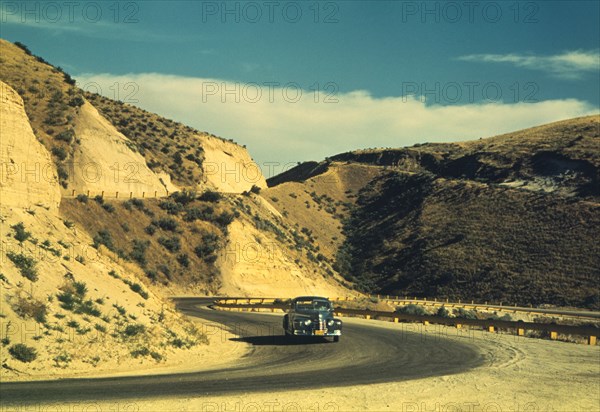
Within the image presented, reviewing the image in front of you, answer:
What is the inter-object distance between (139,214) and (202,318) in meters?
33.6

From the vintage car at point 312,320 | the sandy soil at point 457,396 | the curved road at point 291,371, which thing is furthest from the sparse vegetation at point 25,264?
the vintage car at point 312,320

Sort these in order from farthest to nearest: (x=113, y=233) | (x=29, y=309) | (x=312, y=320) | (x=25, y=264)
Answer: (x=113, y=233)
(x=312, y=320)
(x=25, y=264)
(x=29, y=309)

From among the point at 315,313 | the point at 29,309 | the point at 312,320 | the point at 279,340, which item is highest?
the point at 29,309

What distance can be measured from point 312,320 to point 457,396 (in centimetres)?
1094

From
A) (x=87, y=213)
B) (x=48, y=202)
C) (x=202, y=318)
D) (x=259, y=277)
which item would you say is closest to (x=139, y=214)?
(x=87, y=213)

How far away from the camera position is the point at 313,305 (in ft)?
82.9

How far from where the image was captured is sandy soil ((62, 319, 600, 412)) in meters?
12.5

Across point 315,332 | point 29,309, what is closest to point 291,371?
point 315,332

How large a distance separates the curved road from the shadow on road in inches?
1.6

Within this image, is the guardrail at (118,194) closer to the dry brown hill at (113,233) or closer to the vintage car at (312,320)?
the dry brown hill at (113,233)

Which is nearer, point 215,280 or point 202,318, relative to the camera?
point 202,318

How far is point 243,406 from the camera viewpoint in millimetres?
12289

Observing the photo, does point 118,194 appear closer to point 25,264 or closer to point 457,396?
point 25,264

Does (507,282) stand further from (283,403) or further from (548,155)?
(283,403)
